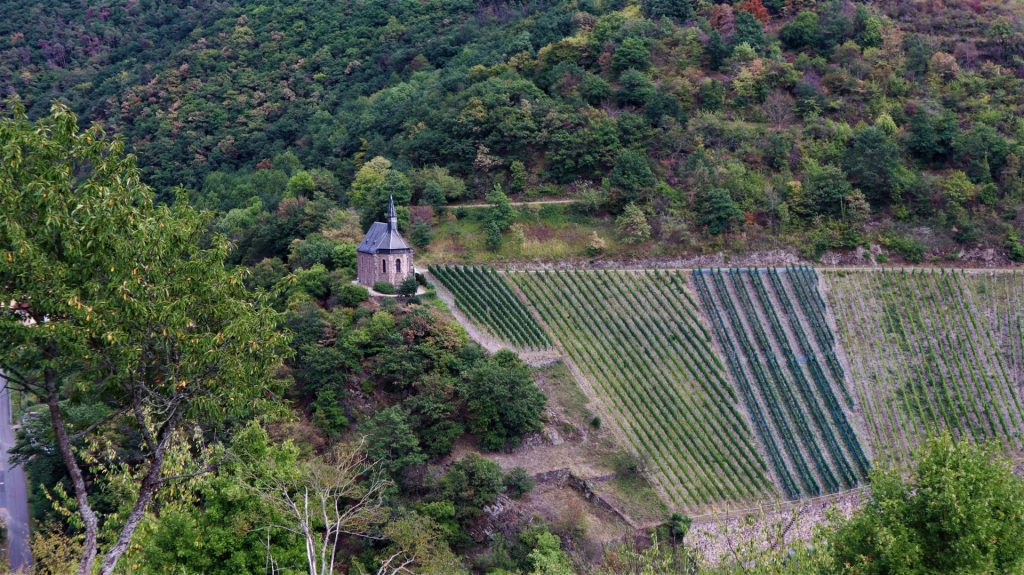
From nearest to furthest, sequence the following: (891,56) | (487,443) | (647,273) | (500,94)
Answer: (487,443) < (647,273) < (500,94) < (891,56)

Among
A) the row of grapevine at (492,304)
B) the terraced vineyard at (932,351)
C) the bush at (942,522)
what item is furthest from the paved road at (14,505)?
the terraced vineyard at (932,351)

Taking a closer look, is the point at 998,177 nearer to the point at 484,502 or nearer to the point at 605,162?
the point at 605,162

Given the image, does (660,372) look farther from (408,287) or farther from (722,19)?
(722,19)

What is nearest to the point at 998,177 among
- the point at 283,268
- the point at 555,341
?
the point at 555,341

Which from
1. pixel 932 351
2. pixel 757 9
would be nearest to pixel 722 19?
pixel 757 9

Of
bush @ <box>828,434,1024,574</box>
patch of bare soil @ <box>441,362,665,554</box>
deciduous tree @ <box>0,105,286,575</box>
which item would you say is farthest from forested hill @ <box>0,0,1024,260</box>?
deciduous tree @ <box>0,105,286,575</box>

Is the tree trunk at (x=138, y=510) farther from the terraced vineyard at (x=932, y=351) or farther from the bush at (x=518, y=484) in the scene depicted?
the terraced vineyard at (x=932, y=351)
